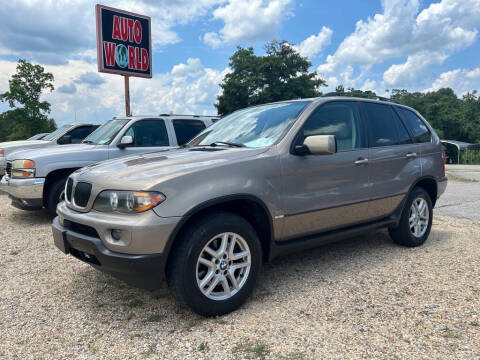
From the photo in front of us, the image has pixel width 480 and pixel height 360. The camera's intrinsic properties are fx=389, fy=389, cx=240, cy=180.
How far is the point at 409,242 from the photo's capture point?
15.9 ft

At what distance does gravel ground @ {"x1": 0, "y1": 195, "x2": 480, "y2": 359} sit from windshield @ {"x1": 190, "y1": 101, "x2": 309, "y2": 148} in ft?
4.58

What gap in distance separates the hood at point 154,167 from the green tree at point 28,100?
37751 mm

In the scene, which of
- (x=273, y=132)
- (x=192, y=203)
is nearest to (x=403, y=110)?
(x=273, y=132)

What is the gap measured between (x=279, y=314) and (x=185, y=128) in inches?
A: 200

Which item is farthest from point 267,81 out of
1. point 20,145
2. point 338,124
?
point 338,124

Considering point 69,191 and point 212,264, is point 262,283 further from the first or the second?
point 69,191

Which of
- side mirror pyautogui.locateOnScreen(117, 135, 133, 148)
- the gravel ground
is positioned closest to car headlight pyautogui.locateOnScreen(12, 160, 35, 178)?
side mirror pyautogui.locateOnScreen(117, 135, 133, 148)

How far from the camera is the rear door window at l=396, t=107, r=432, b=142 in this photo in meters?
4.91

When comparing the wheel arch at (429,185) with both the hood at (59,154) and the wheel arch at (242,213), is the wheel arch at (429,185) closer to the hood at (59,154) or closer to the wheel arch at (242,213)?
the wheel arch at (242,213)

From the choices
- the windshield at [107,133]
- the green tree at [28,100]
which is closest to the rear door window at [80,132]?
the windshield at [107,133]

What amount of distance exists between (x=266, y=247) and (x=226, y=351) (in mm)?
1058

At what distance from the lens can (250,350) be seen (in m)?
2.58

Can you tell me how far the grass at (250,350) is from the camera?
2.52 m

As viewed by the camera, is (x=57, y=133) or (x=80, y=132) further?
(x=57, y=133)
